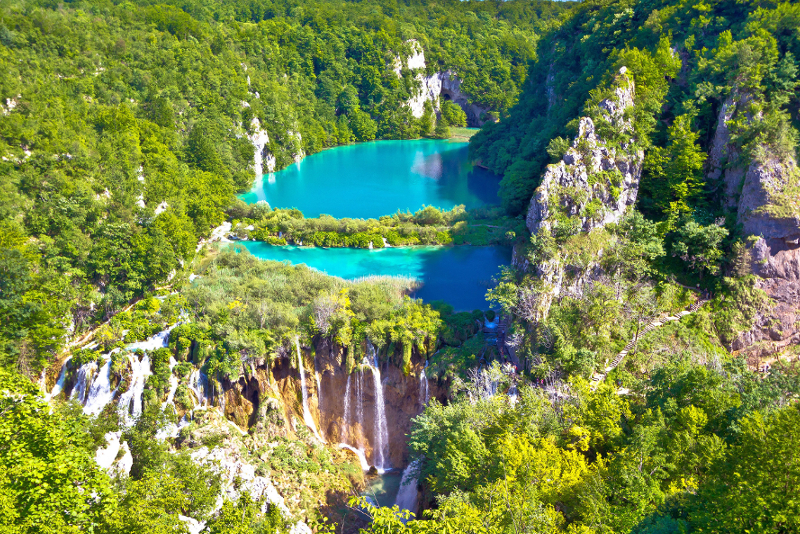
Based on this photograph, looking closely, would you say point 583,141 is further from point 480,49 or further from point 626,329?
point 480,49

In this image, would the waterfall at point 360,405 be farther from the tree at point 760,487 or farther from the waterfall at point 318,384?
the tree at point 760,487

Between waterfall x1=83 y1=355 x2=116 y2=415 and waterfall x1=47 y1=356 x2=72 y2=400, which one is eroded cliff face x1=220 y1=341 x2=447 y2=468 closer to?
waterfall x1=83 y1=355 x2=116 y2=415

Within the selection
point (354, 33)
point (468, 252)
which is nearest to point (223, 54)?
point (354, 33)

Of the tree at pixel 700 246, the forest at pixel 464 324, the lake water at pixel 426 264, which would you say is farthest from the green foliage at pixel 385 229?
the tree at pixel 700 246

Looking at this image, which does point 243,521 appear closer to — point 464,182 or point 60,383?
point 60,383

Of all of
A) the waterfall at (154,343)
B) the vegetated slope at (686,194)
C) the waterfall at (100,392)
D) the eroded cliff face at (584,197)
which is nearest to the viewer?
the vegetated slope at (686,194)

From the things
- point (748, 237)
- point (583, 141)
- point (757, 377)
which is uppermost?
point (583, 141)

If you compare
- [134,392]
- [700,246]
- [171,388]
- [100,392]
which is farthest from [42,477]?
[700,246]
